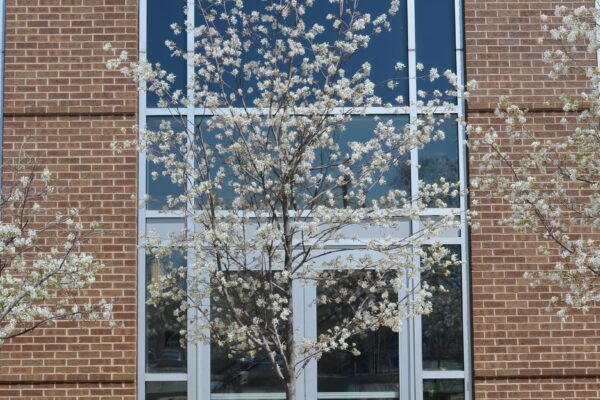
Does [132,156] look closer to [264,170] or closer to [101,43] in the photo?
[101,43]

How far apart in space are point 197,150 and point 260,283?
3.52 ft

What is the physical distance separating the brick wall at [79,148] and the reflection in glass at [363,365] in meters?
1.64

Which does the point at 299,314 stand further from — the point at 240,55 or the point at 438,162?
the point at 240,55

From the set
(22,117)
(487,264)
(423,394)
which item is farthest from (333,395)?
(22,117)

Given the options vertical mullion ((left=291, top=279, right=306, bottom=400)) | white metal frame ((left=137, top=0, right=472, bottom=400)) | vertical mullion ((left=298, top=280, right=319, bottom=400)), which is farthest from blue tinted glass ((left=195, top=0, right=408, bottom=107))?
vertical mullion ((left=298, top=280, right=319, bottom=400))

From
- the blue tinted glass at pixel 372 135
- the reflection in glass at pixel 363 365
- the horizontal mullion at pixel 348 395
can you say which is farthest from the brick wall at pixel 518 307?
the horizontal mullion at pixel 348 395

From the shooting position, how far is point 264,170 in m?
6.69

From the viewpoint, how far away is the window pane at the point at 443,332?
8.77 metres

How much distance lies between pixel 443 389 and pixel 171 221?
2773 mm

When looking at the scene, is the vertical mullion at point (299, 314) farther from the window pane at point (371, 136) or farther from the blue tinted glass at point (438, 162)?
the blue tinted glass at point (438, 162)

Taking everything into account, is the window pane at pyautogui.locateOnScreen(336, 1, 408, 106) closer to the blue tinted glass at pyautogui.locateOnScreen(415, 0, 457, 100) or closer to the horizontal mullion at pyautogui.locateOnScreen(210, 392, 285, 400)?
the blue tinted glass at pyautogui.locateOnScreen(415, 0, 457, 100)

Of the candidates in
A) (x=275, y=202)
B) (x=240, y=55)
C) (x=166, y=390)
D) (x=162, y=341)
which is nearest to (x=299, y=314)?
(x=162, y=341)

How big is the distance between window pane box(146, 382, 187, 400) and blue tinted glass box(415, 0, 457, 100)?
3.40 metres

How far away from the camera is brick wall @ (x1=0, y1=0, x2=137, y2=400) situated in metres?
8.68
